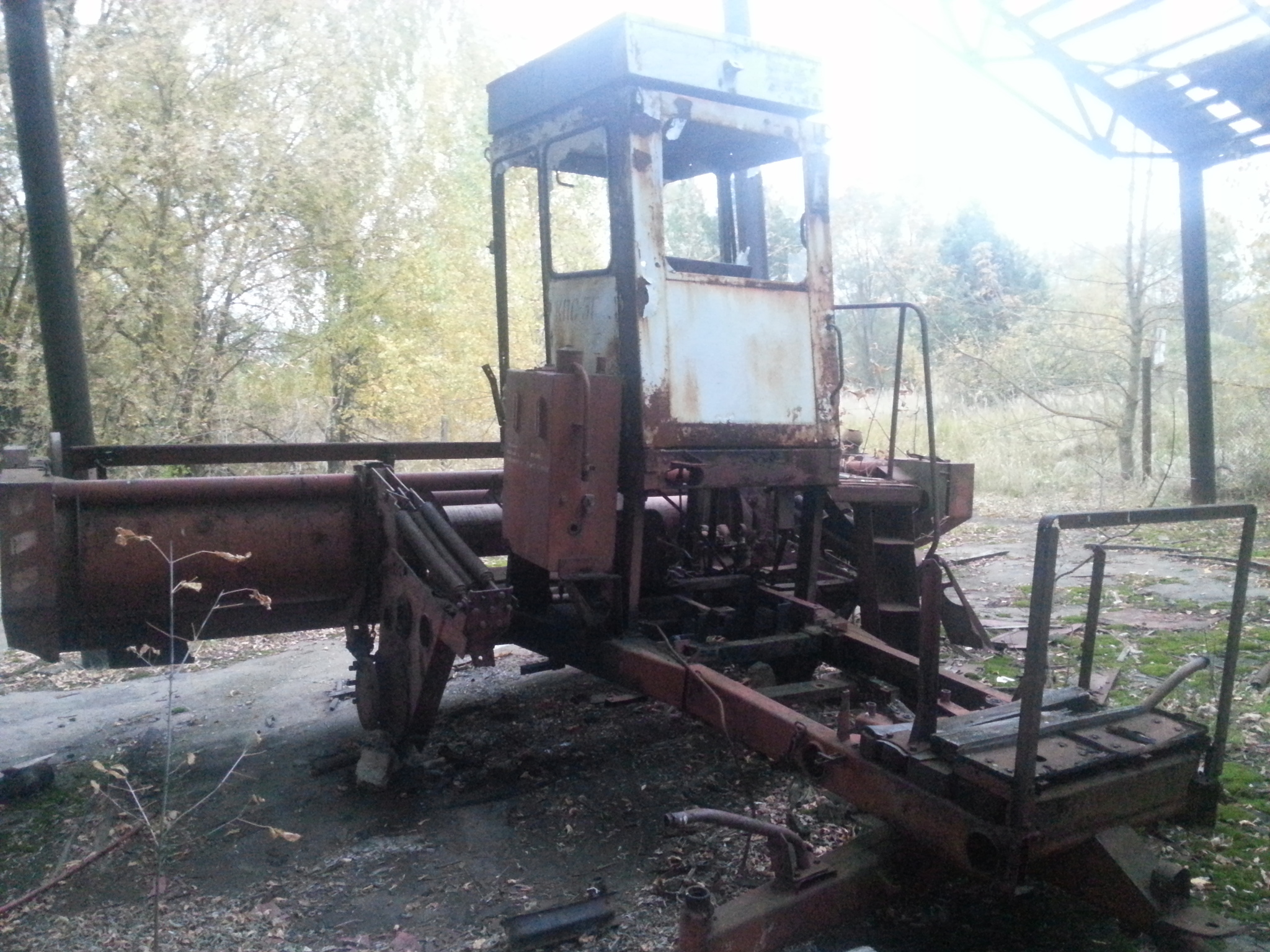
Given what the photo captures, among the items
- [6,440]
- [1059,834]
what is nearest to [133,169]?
[6,440]

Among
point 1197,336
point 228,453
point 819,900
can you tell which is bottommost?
point 819,900

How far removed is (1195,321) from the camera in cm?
1034

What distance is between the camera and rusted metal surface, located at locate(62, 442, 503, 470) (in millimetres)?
5355

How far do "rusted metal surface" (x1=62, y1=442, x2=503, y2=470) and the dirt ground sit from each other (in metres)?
1.30

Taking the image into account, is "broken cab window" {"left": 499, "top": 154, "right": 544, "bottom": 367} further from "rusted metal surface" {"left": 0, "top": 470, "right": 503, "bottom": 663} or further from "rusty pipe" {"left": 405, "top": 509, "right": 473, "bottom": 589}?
"rusty pipe" {"left": 405, "top": 509, "right": 473, "bottom": 589}

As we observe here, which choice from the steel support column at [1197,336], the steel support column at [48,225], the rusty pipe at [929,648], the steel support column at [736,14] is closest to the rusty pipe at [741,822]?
the rusty pipe at [929,648]

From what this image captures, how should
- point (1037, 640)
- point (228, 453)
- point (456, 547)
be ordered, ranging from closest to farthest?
point (1037, 640)
point (456, 547)
point (228, 453)

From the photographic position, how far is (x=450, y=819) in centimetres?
432

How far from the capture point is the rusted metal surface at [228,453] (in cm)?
536

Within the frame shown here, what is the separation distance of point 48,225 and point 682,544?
5070 mm

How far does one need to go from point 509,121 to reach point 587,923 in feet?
11.2

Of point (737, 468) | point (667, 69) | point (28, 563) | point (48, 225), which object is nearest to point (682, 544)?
point (737, 468)

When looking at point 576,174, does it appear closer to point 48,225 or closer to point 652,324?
point 652,324

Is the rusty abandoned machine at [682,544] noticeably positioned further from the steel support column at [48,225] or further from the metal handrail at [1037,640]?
the steel support column at [48,225]
